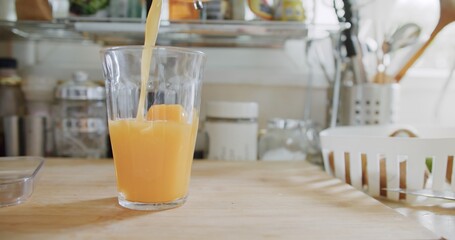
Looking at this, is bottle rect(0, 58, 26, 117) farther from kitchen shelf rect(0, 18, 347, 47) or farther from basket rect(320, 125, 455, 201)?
basket rect(320, 125, 455, 201)

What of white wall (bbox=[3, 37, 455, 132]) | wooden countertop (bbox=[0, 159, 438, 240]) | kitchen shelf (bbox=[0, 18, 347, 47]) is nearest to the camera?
wooden countertop (bbox=[0, 159, 438, 240])

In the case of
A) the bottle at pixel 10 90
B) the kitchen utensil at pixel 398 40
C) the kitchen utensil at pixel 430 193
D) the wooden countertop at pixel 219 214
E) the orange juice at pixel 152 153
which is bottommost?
the kitchen utensil at pixel 430 193

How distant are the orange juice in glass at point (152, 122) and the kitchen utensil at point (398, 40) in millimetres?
483

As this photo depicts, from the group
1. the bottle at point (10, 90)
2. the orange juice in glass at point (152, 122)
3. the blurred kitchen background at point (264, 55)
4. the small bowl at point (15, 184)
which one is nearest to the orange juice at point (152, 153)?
the orange juice in glass at point (152, 122)

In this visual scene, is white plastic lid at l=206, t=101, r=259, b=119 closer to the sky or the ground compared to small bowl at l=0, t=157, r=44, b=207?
closer to the sky

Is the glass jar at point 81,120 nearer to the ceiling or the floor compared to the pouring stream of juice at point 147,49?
nearer to the floor

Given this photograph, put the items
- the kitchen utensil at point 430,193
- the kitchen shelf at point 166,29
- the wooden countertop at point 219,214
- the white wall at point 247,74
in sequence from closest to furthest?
the wooden countertop at point 219,214, the kitchen utensil at point 430,193, the kitchen shelf at point 166,29, the white wall at point 247,74

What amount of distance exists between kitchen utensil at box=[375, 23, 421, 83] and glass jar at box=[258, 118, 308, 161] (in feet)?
0.64

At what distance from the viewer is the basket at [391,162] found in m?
0.49

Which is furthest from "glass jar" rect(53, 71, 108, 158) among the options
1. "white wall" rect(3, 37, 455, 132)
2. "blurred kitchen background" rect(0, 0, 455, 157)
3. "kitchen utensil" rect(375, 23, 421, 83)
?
"kitchen utensil" rect(375, 23, 421, 83)

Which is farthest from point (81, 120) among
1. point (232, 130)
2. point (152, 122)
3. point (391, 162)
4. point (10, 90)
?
point (391, 162)

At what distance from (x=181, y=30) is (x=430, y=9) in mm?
706

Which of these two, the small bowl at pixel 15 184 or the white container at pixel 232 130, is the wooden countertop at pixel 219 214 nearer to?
the small bowl at pixel 15 184

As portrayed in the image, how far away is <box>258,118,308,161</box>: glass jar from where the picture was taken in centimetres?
77
